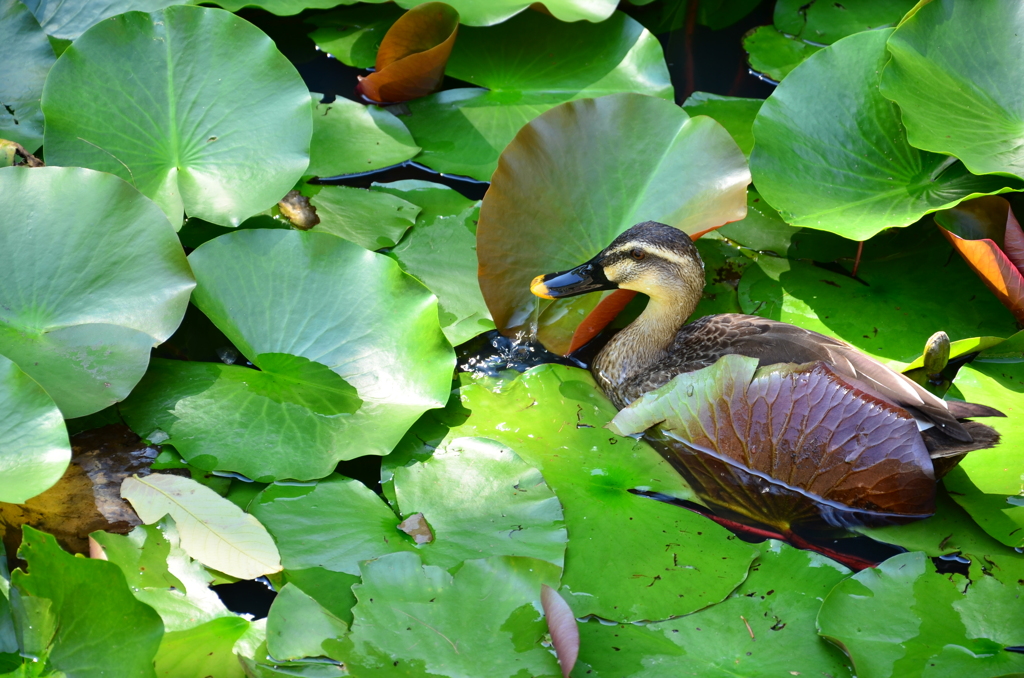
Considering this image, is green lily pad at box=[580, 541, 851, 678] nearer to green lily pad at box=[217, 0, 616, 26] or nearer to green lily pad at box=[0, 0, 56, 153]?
green lily pad at box=[217, 0, 616, 26]

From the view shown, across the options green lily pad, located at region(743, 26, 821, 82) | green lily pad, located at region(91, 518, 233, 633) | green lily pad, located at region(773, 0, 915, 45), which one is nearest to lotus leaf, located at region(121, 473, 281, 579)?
green lily pad, located at region(91, 518, 233, 633)

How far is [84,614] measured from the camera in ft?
5.40

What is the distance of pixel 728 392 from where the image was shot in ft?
7.14

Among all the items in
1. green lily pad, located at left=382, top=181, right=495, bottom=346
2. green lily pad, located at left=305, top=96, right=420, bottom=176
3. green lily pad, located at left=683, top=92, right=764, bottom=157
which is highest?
green lily pad, located at left=683, top=92, right=764, bottom=157

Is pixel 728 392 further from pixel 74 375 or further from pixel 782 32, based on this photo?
pixel 782 32

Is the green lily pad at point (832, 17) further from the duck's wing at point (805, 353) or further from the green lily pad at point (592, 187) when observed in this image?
the duck's wing at point (805, 353)

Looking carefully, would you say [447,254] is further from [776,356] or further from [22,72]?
[22,72]

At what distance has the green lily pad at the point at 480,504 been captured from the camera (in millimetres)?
2006

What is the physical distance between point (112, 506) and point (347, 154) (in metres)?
1.59

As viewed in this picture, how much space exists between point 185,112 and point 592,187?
1.41m

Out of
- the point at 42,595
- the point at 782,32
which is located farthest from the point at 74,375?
the point at 782,32

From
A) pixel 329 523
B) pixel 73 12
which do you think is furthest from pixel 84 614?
pixel 73 12

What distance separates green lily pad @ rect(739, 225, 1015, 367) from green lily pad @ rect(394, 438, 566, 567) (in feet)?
3.82

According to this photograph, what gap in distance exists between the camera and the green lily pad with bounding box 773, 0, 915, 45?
353 centimetres
